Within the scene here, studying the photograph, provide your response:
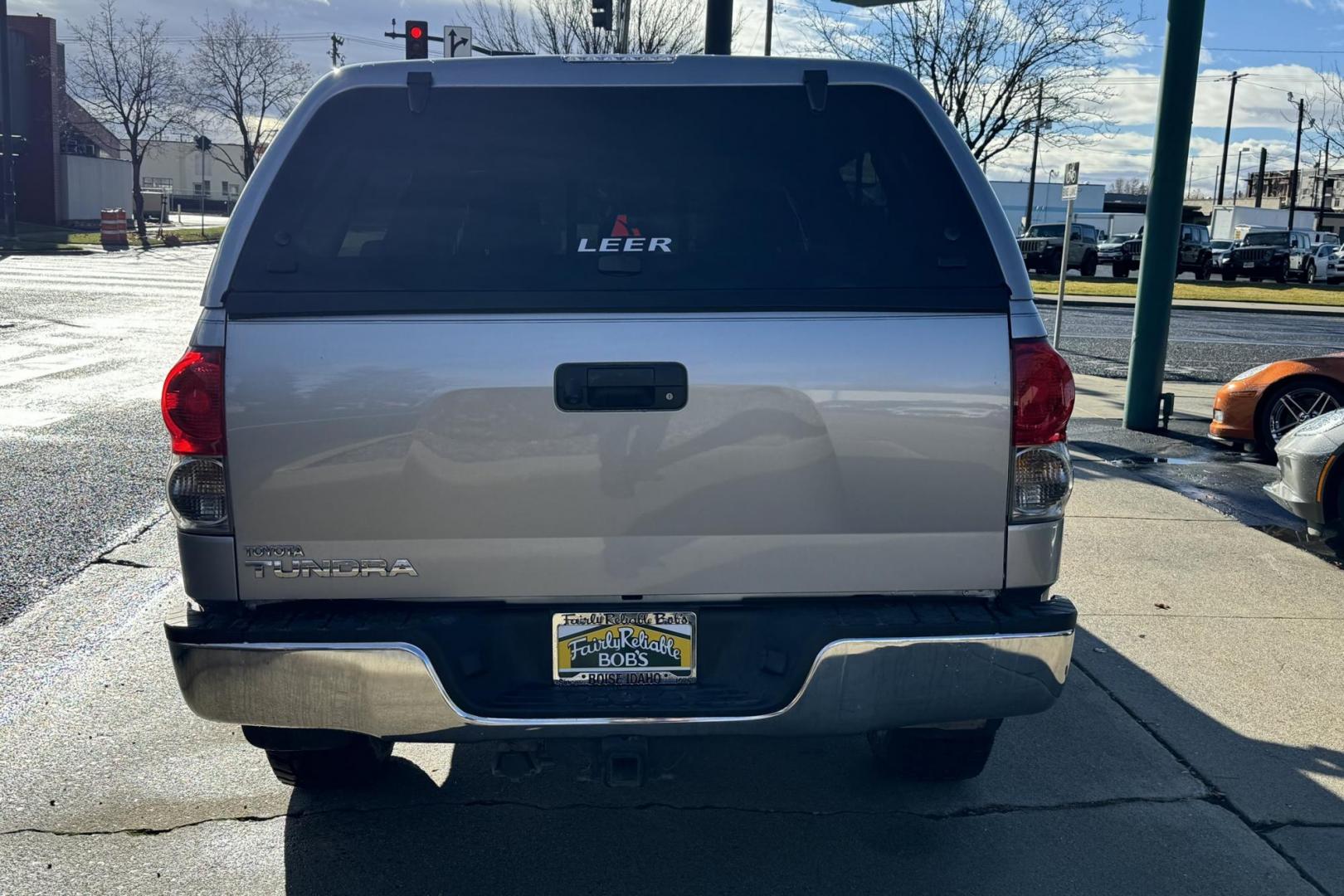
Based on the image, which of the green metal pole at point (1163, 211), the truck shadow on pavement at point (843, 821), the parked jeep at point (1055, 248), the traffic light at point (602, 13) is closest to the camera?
the truck shadow on pavement at point (843, 821)

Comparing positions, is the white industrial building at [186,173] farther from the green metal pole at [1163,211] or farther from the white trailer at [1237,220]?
the green metal pole at [1163,211]

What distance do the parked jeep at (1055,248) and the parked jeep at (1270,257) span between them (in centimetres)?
584

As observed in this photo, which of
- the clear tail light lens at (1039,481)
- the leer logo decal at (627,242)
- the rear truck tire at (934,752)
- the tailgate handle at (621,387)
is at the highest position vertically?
the leer logo decal at (627,242)

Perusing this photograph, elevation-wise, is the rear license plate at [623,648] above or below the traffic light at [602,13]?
below

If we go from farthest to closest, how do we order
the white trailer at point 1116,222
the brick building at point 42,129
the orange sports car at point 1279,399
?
the white trailer at point 1116,222, the brick building at point 42,129, the orange sports car at point 1279,399

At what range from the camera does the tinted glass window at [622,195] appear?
312 centimetres

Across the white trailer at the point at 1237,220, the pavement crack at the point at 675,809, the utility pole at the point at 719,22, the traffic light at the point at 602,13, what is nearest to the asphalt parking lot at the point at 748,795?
the pavement crack at the point at 675,809

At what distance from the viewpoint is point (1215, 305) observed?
28.9 meters

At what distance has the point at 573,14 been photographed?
33281 millimetres

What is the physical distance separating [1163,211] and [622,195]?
331 inches

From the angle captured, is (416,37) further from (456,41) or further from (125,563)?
(125,563)

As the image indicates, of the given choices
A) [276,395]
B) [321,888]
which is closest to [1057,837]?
[321,888]

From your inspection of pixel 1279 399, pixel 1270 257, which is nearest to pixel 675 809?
pixel 1279 399

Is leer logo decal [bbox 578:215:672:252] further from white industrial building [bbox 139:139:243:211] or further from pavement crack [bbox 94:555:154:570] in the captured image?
white industrial building [bbox 139:139:243:211]
